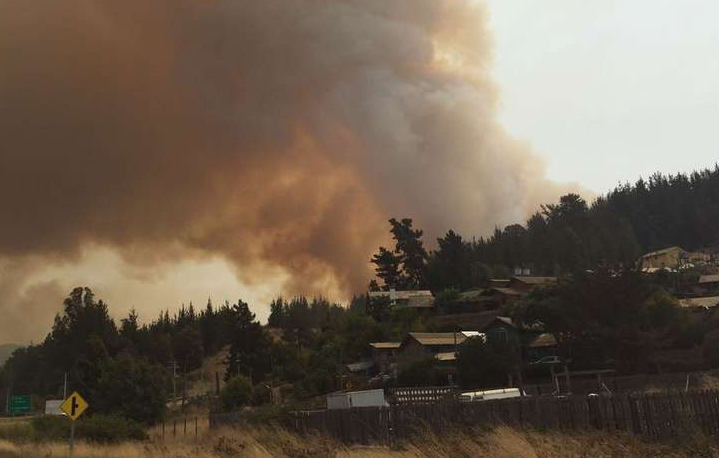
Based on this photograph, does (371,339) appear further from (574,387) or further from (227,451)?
(227,451)

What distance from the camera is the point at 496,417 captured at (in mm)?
22922

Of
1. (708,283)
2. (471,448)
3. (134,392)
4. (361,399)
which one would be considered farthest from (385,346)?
(471,448)

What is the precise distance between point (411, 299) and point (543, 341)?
43390 mm

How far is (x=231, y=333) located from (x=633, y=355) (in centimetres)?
6260

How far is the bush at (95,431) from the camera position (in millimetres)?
37719

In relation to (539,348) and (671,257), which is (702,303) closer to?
(539,348)

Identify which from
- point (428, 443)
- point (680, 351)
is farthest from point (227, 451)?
point (680, 351)

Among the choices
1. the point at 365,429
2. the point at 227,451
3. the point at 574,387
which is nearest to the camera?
the point at 227,451

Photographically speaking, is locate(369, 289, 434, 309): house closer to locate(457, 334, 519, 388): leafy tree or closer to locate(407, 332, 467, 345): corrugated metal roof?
locate(407, 332, 467, 345): corrugated metal roof

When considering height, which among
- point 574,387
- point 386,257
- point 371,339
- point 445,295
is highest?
point 386,257

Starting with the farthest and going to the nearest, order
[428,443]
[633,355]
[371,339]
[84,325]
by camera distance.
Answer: [84,325], [371,339], [633,355], [428,443]

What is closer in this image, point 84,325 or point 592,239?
point 84,325

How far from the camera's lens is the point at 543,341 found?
75.4 m

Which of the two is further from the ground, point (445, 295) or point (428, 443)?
point (445, 295)
